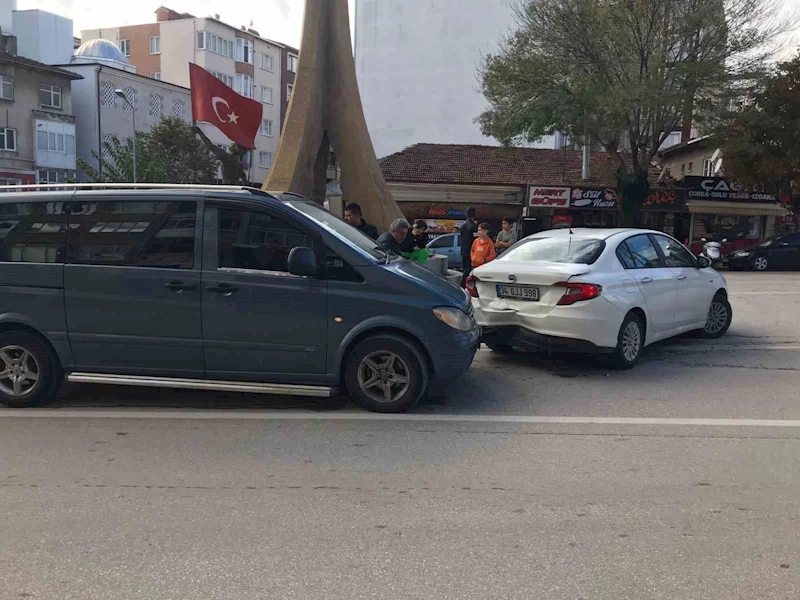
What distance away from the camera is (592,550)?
140 inches

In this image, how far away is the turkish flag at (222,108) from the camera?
14984 mm

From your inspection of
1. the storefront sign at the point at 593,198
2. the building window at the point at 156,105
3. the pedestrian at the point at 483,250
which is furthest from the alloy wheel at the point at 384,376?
the building window at the point at 156,105

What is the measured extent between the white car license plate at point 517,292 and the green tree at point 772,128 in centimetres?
2208

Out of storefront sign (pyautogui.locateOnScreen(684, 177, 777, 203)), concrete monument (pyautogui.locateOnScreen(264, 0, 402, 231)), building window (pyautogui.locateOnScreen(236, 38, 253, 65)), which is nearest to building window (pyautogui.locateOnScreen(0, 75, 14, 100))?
building window (pyautogui.locateOnScreen(236, 38, 253, 65))

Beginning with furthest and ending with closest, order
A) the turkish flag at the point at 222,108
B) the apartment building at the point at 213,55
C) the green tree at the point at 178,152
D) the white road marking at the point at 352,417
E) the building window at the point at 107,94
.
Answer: the apartment building at the point at 213,55, the building window at the point at 107,94, the green tree at the point at 178,152, the turkish flag at the point at 222,108, the white road marking at the point at 352,417

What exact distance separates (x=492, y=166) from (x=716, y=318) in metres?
25.5

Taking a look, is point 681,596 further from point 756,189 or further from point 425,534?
point 756,189

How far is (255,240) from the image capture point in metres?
5.96

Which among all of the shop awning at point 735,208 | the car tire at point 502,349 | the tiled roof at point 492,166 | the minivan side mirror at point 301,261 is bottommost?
the car tire at point 502,349

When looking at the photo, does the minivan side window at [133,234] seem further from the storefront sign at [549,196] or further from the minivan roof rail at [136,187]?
the storefront sign at [549,196]

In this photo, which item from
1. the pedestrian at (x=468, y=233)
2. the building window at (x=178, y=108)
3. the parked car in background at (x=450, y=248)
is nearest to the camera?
the pedestrian at (x=468, y=233)

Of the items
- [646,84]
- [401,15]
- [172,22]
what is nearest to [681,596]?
[646,84]

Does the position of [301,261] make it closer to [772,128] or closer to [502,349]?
[502,349]

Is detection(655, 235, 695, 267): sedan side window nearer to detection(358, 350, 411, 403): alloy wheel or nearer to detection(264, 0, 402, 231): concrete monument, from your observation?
detection(358, 350, 411, 403): alloy wheel
